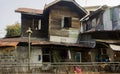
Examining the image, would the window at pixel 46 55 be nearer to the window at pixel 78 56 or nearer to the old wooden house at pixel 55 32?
the old wooden house at pixel 55 32

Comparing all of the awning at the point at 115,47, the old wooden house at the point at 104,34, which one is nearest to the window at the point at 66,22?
the old wooden house at the point at 104,34

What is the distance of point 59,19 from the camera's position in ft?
89.0

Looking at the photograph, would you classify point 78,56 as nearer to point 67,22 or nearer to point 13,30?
point 67,22

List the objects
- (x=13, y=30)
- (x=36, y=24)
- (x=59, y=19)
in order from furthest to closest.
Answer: (x=13, y=30) → (x=36, y=24) → (x=59, y=19)

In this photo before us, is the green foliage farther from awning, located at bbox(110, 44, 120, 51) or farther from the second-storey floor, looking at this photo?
awning, located at bbox(110, 44, 120, 51)

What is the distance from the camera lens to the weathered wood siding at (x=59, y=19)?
87.6 feet

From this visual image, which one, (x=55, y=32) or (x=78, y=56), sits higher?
(x=55, y=32)

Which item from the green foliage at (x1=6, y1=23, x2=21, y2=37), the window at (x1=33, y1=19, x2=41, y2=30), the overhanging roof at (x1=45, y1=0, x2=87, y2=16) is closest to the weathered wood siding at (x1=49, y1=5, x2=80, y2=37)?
the overhanging roof at (x1=45, y1=0, x2=87, y2=16)

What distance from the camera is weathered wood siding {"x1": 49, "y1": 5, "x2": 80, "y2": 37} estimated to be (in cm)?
2670

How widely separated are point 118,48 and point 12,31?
25966 millimetres

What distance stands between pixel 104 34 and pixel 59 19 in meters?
4.82

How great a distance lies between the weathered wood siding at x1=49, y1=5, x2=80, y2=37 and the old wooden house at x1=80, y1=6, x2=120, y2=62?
1634 millimetres

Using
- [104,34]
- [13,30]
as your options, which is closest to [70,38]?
[104,34]

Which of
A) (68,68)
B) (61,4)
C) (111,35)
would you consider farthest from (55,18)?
(68,68)
